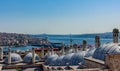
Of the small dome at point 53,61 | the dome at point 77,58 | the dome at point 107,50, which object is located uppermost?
the dome at point 107,50

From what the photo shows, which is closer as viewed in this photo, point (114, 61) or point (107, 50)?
point (114, 61)

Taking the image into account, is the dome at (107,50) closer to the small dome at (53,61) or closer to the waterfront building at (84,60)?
the waterfront building at (84,60)

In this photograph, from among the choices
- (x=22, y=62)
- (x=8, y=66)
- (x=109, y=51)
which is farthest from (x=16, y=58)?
(x=109, y=51)

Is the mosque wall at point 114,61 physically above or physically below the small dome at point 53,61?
above

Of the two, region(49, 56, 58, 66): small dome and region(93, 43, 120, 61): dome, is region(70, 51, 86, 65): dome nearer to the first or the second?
region(93, 43, 120, 61): dome

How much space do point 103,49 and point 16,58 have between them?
1619 centimetres

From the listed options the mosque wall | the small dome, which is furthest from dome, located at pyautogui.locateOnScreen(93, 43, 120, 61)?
the small dome

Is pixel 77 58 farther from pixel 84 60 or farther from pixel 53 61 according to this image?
pixel 53 61

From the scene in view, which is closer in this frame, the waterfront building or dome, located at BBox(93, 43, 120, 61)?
the waterfront building

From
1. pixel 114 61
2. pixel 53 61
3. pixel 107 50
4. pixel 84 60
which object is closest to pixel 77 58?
pixel 84 60

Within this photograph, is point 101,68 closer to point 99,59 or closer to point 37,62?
point 99,59

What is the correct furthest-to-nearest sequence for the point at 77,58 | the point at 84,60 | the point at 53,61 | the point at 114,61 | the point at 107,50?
1. the point at 53,61
2. the point at 77,58
3. the point at 84,60
4. the point at 107,50
5. the point at 114,61

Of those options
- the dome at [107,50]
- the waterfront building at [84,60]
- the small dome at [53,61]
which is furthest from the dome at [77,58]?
the small dome at [53,61]

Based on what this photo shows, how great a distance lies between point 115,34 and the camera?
2159cm
